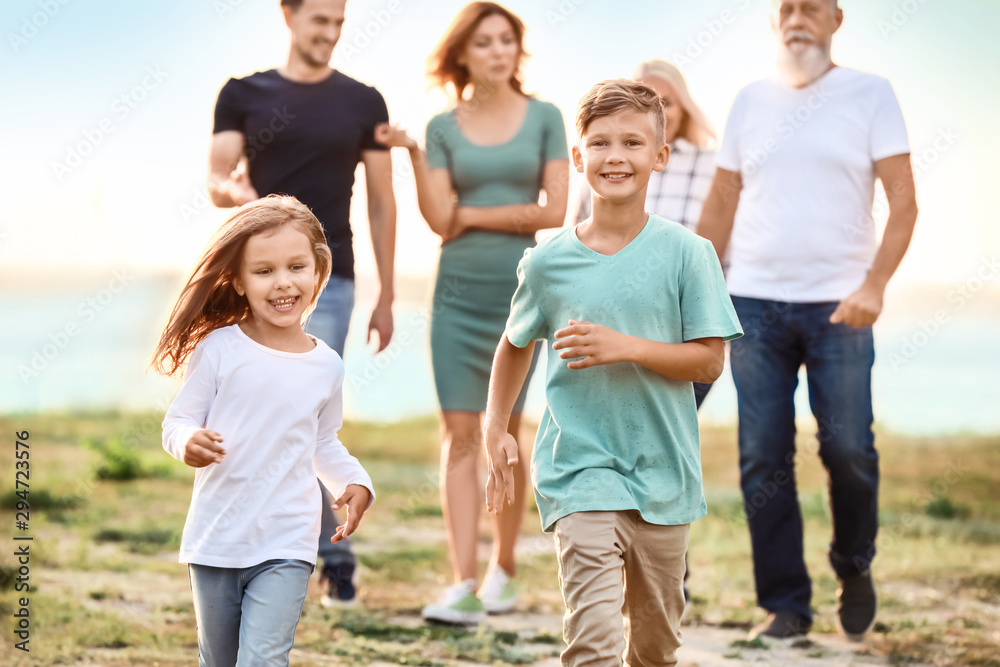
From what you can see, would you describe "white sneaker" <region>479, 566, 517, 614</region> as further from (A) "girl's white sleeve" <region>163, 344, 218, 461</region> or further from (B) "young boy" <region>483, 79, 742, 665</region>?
(A) "girl's white sleeve" <region>163, 344, 218, 461</region>

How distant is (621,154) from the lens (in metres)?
2.68

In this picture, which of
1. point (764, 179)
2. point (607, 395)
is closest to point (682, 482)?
point (607, 395)

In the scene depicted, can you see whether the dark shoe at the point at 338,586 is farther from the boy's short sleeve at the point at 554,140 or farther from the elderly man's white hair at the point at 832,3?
the elderly man's white hair at the point at 832,3

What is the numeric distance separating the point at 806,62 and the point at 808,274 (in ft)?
2.60

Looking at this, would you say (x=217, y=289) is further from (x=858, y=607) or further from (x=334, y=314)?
(x=858, y=607)

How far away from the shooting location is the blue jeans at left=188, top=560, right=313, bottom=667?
98.3 inches

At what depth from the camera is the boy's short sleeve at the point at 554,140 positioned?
4398 mm

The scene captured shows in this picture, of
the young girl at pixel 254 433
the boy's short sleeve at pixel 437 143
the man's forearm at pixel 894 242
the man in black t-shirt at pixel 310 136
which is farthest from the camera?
the boy's short sleeve at pixel 437 143

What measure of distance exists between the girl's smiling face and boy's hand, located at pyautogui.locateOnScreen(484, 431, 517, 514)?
0.58m

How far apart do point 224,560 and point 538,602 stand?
7.63ft

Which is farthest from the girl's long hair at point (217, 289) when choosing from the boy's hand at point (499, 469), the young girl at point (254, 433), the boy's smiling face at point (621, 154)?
the boy's smiling face at point (621, 154)

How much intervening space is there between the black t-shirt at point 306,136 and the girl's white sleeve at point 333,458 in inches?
60.9

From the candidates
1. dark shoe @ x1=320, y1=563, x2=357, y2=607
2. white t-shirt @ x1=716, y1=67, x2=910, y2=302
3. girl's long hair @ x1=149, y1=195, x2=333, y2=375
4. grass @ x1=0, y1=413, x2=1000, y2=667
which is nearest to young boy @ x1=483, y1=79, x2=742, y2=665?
girl's long hair @ x1=149, y1=195, x2=333, y2=375

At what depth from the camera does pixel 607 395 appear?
→ 106 inches
